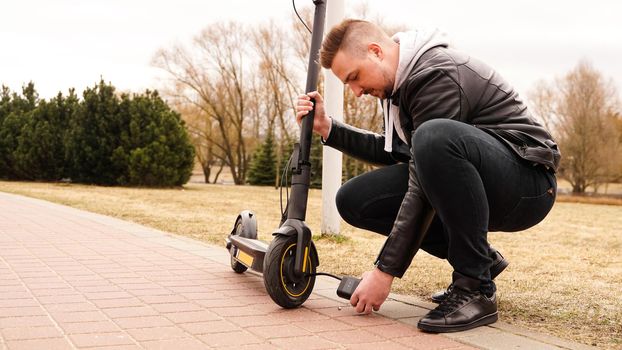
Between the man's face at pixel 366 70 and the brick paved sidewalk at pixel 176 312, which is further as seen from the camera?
the man's face at pixel 366 70

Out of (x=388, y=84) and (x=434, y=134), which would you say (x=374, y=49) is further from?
(x=434, y=134)

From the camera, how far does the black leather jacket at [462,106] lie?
7.92 ft

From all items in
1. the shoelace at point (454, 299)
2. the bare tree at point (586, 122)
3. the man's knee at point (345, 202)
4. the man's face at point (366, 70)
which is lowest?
the shoelace at point (454, 299)

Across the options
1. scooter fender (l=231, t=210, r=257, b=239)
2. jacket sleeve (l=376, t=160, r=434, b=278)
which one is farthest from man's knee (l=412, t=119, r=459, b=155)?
scooter fender (l=231, t=210, r=257, b=239)

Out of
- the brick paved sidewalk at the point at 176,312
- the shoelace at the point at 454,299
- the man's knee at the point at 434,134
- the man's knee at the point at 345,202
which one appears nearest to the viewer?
the brick paved sidewalk at the point at 176,312

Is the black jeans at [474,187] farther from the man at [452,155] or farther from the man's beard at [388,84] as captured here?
the man's beard at [388,84]

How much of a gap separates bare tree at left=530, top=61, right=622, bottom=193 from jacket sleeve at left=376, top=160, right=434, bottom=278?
32.3m

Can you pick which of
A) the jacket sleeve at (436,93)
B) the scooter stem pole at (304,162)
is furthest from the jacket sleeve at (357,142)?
the jacket sleeve at (436,93)

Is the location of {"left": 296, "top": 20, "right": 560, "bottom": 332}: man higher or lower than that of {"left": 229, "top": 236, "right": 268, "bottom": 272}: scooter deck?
higher

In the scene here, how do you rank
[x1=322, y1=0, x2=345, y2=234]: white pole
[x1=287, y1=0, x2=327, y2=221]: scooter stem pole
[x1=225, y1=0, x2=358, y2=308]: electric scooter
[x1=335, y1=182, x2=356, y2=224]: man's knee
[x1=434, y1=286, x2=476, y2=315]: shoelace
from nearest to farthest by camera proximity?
[x1=434, y1=286, x2=476, y2=315]: shoelace < [x1=225, y1=0, x2=358, y2=308]: electric scooter < [x1=287, y1=0, x2=327, y2=221]: scooter stem pole < [x1=335, y1=182, x2=356, y2=224]: man's knee < [x1=322, y1=0, x2=345, y2=234]: white pole

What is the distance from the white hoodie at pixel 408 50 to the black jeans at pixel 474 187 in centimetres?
27

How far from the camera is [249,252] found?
3.24m

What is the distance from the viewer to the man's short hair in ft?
8.32

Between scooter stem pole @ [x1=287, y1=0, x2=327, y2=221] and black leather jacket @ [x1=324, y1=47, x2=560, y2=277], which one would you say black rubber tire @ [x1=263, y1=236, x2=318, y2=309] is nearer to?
scooter stem pole @ [x1=287, y1=0, x2=327, y2=221]
